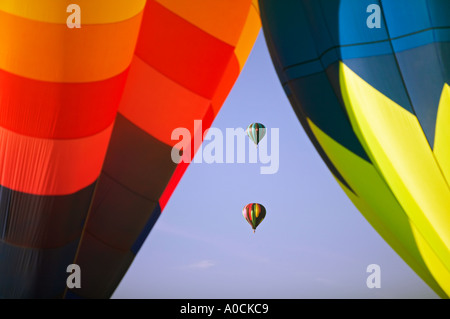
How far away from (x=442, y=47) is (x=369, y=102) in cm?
61

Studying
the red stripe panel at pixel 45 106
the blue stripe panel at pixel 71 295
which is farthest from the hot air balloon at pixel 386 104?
the blue stripe panel at pixel 71 295

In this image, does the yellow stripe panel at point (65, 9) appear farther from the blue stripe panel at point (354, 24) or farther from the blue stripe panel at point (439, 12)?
the blue stripe panel at point (439, 12)

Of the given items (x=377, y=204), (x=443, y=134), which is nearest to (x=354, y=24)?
(x=443, y=134)

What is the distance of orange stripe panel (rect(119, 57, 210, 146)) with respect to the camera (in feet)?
14.0

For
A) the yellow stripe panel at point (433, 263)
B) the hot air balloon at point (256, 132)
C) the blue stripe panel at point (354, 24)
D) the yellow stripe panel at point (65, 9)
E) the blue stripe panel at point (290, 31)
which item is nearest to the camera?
the yellow stripe panel at point (65, 9)

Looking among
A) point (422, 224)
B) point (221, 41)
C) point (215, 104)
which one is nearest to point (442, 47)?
point (422, 224)

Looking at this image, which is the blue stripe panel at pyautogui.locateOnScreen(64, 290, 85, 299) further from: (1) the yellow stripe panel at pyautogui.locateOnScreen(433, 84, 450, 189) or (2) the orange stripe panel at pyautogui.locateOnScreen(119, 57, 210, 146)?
(1) the yellow stripe panel at pyautogui.locateOnScreen(433, 84, 450, 189)

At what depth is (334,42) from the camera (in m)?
Answer: 3.87

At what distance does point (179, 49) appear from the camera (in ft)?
14.1

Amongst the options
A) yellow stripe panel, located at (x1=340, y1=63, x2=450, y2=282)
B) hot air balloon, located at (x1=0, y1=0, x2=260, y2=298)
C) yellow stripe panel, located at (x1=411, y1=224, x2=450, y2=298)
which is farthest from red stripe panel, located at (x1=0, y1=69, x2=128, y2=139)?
yellow stripe panel, located at (x1=411, y1=224, x2=450, y2=298)

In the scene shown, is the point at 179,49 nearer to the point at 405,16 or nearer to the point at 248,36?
the point at 248,36

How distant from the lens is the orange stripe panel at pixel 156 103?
427 cm

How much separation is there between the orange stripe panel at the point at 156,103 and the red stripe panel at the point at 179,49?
→ 0.24 ft

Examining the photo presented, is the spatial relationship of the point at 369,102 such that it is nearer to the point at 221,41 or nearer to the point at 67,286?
the point at 221,41
